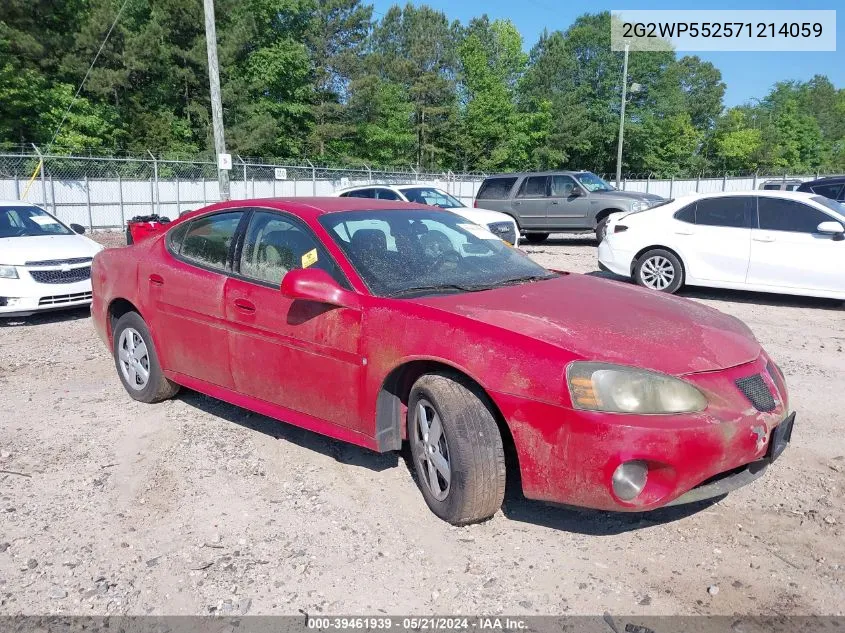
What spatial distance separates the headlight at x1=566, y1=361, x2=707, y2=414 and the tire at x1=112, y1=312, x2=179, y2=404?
323cm

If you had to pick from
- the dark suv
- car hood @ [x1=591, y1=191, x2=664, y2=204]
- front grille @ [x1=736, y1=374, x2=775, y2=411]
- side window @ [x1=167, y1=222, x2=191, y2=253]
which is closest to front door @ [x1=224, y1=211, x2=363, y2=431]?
side window @ [x1=167, y1=222, x2=191, y2=253]

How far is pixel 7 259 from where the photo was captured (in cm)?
820

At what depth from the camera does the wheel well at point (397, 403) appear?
3.46m

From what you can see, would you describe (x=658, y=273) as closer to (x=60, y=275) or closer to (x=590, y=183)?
(x=60, y=275)

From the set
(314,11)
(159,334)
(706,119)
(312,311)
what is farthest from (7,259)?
(706,119)

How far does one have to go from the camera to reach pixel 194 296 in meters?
4.50

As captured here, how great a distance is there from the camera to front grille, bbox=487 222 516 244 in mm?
13195

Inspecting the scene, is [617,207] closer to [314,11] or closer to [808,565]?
[808,565]

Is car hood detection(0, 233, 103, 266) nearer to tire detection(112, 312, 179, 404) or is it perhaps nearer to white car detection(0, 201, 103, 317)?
white car detection(0, 201, 103, 317)

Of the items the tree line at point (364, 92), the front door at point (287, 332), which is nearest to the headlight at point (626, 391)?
the front door at point (287, 332)

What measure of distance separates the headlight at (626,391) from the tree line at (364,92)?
36.9 meters

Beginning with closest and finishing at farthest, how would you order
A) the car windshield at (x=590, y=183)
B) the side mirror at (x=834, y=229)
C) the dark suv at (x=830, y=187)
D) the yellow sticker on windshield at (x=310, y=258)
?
the yellow sticker on windshield at (x=310, y=258) → the side mirror at (x=834, y=229) → the dark suv at (x=830, y=187) → the car windshield at (x=590, y=183)

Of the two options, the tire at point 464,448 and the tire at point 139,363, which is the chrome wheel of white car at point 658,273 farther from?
the tire at point 464,448

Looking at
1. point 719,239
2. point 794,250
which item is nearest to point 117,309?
point 719,239
